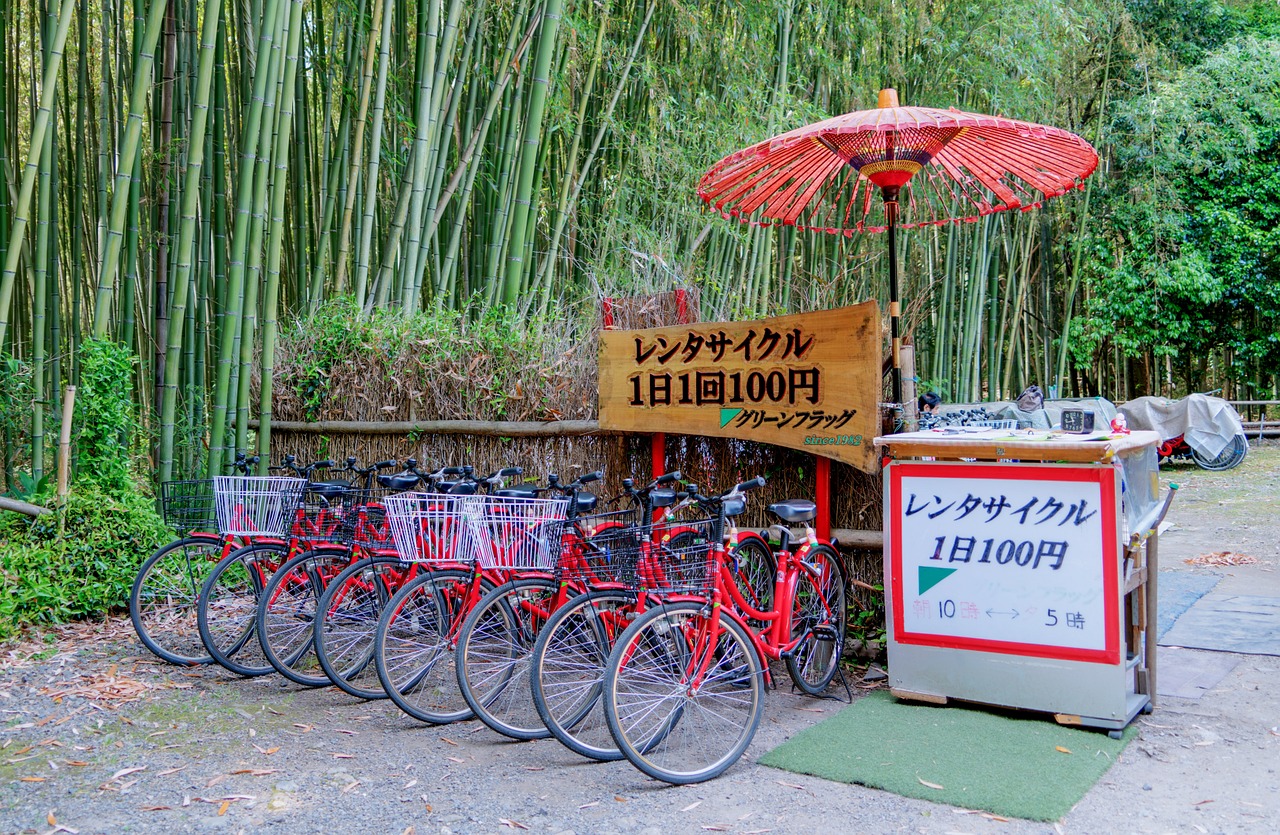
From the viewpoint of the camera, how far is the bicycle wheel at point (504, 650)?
3109mm

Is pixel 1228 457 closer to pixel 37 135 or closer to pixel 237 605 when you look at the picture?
pixel 237 605

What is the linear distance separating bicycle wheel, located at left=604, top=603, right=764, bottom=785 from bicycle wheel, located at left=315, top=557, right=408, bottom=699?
3.63 feet

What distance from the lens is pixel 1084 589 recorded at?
119 inches

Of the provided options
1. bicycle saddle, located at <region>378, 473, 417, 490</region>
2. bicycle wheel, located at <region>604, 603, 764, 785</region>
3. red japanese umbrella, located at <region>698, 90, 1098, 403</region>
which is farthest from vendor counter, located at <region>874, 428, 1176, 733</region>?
bicycle saddle, located at <region>378, 473, 417, 490</region>

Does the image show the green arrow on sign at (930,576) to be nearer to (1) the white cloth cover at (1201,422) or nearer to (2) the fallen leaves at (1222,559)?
(2) the fallen leaves at (1222,559)

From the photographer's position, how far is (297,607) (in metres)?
3.80

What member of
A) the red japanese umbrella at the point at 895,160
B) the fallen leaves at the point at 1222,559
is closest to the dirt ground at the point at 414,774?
the red japanese umbrella at the point at 895,160

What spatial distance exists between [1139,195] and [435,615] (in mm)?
11938

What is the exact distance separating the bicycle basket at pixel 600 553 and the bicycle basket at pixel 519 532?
0.14ft

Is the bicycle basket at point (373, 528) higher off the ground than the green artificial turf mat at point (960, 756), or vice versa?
the bicycle basket at point (373, 528)

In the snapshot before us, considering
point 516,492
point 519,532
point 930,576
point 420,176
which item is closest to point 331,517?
point 516,492

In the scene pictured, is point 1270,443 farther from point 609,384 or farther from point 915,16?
point 609,384

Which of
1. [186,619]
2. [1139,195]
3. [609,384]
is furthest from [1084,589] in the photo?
[1139,195]

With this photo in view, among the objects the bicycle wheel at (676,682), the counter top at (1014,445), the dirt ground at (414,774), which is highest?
the counter top at (1014,445)
